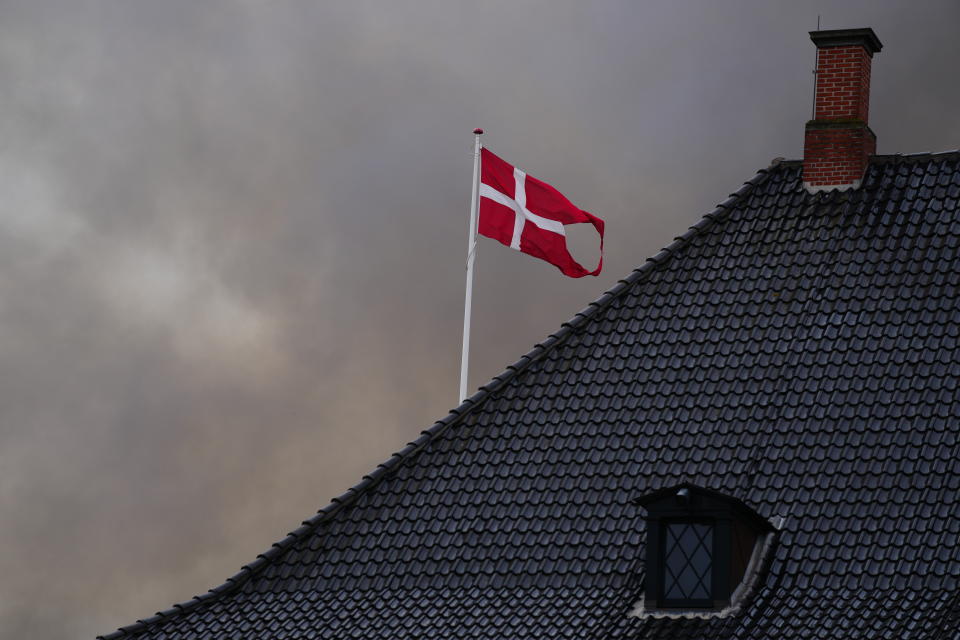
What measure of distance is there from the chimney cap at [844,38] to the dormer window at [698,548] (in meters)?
7.52

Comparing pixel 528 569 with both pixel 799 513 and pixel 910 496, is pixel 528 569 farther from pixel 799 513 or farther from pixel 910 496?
pixel 910 496

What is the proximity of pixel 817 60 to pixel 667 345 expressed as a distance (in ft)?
16.0

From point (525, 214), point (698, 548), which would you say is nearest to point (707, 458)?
point (698, 548)

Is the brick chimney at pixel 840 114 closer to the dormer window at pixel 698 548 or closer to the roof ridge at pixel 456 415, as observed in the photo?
the roof ridge at pixel 456 415

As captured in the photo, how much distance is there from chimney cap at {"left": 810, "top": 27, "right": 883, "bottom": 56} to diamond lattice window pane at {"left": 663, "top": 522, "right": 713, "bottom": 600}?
25.4ft

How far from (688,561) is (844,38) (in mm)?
8099

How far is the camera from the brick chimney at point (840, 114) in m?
20.9

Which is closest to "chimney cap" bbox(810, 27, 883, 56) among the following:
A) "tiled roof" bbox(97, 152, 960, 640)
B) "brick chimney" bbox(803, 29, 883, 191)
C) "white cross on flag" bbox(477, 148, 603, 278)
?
"brick chimney" bbox(803, 29, 883, 191)

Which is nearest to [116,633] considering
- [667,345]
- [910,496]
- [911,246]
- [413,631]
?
[413,631]

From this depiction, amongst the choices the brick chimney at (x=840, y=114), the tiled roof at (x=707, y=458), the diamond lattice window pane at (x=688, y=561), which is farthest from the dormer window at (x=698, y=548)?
the brick chimney at (x=840, y=114)

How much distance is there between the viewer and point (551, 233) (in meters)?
23.2

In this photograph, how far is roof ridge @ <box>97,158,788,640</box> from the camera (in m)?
19.0

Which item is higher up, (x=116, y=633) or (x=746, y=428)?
(x=746, y=428)

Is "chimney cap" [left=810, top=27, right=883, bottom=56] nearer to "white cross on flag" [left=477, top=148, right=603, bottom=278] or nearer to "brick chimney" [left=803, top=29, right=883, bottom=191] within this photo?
"brick chimney" [left=803, top=29, right=883, bottom=191]
